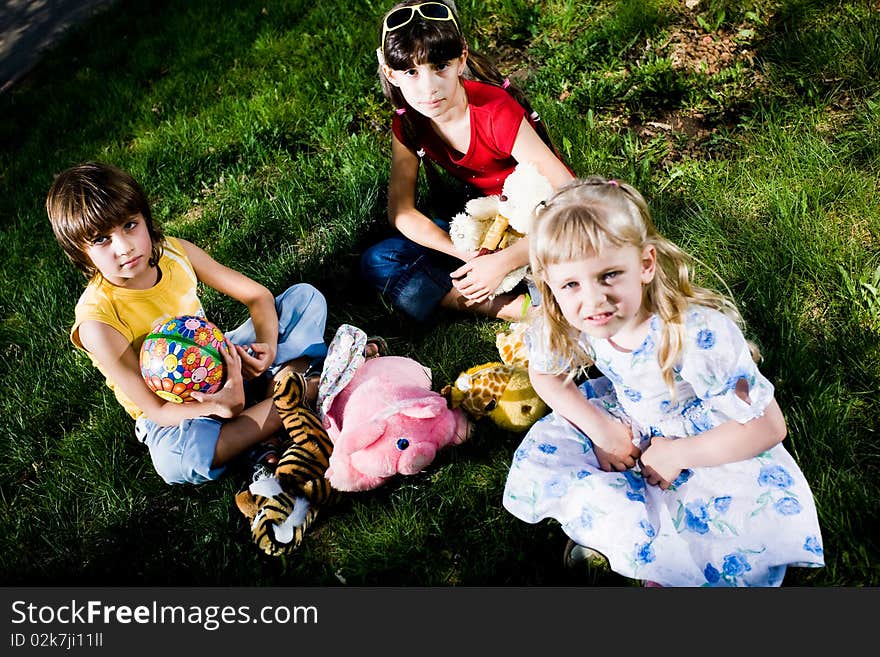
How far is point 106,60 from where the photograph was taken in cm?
571

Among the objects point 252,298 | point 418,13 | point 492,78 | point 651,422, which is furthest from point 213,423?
point 492,78

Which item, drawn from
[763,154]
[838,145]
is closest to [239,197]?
[763,154]

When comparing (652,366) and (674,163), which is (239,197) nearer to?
(674,163)

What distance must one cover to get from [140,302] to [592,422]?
1671mm

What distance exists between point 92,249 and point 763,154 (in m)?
2.79

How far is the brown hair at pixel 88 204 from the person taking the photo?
2580 millimetres

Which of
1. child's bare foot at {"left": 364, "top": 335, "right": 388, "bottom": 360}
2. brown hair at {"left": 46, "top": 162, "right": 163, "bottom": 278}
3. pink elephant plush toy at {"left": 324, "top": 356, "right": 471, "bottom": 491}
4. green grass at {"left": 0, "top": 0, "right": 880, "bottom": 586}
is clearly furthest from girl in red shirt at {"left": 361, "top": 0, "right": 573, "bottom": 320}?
brown hair at {"left": 46, "top": 162, "right": 163, "bottom": 278}

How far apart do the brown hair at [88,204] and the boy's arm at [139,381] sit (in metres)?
0.30

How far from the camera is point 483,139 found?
311cm

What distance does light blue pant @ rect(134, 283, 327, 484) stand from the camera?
2826 mm

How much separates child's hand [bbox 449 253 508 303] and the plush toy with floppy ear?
0.05 m

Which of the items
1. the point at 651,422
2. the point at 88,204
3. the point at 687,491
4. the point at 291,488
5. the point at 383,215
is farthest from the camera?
the point at 383,215

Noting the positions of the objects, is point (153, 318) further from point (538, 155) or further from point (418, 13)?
point (538, 155)

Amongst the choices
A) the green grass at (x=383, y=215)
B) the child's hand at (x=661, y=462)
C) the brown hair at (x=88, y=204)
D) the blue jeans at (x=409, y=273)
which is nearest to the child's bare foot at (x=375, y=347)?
the green grass at (x=383, y=215)
